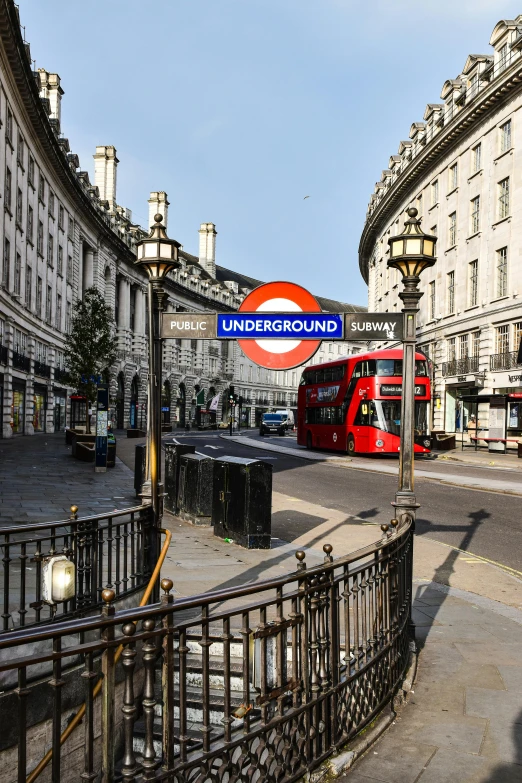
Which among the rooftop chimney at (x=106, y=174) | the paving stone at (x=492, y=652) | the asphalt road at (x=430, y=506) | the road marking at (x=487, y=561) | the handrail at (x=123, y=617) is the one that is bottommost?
the asphalt road at (x=430, y=506)

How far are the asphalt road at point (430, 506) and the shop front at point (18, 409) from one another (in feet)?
67.0

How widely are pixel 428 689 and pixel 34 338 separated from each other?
1579 inches

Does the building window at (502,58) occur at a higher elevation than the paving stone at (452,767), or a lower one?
higher

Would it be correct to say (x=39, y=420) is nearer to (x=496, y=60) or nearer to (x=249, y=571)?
(x=496, y=60)

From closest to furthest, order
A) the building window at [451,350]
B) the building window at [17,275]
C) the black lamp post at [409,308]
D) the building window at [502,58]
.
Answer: the black lamp post at [409,308] → the building window at [502,58] → the building window at [17,275] → the building window at [451,350]

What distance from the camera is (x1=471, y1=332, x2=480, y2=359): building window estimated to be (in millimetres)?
39453

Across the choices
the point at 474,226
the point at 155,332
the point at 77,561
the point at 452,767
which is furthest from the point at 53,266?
the point at 452,767

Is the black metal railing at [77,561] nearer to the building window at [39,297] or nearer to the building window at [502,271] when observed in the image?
the building window at [502,271]

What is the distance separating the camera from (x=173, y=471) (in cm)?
1370

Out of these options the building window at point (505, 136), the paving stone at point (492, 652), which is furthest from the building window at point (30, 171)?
the paving stone at point (492, 652)

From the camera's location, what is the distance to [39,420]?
1810 inches

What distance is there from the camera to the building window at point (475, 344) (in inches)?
1553

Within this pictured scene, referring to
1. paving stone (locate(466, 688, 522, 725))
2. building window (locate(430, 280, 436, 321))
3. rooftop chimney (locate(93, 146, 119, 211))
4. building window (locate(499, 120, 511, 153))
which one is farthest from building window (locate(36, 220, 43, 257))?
paving stone (locate(466, 688, 522, 725))

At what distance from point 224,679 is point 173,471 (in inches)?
391
